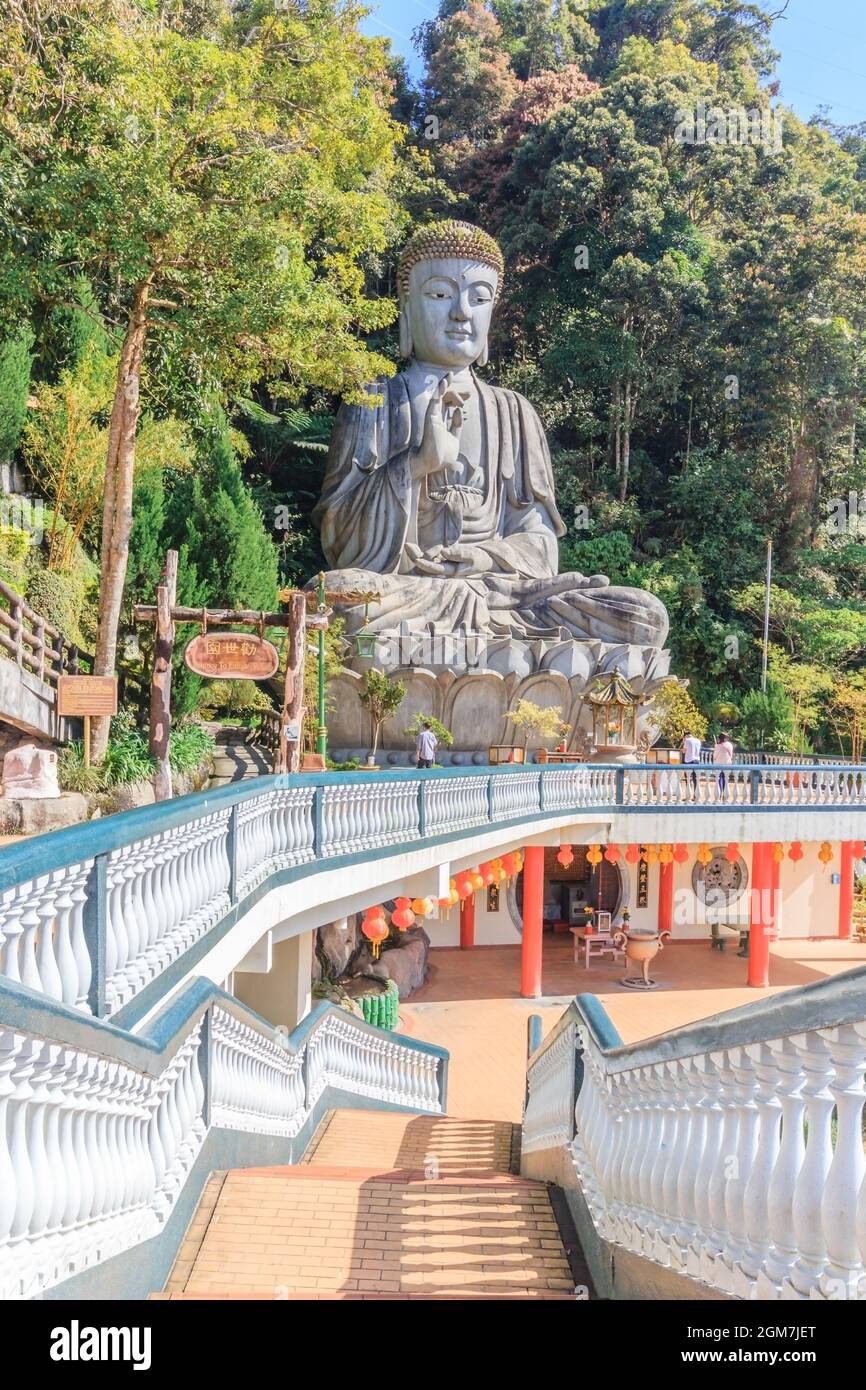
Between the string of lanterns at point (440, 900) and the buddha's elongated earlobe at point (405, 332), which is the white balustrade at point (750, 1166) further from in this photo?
the buddha's elongated earlobe at point (405, 332)

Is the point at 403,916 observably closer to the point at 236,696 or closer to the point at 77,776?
the point at 77,776

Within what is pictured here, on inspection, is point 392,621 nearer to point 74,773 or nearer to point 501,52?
point 74,773

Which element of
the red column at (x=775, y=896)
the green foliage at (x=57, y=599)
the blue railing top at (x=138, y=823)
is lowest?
the red column at (x=775, y=896)

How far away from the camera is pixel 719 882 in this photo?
1864 centimetres

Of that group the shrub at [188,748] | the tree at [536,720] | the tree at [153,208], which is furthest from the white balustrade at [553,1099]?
the tree at [536,720]

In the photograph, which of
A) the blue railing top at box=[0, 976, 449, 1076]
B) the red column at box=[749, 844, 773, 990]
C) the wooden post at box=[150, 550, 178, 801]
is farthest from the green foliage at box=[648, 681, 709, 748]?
the blue railing top at box=[0, 976, 449, 1076]

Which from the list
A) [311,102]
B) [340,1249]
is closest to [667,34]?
[311,102]

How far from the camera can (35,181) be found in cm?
1171

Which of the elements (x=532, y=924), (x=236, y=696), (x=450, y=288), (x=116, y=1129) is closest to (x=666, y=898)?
(x=532, y=924)

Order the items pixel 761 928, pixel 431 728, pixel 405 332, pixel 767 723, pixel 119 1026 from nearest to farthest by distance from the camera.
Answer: pixel 119 1026 < pixel 761 928 < pixel 431 728 < pixel 767 723 < pixel 405 332

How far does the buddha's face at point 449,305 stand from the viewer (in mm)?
22828

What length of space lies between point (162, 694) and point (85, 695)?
94cm

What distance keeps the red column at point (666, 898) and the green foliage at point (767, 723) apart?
597 cm

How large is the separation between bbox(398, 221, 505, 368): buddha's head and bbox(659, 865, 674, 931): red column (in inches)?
528
